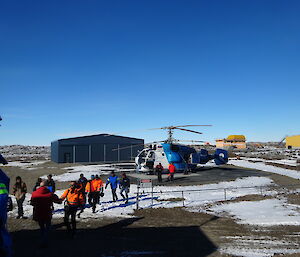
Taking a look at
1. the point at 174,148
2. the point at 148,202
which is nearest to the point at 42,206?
the point at 148,202

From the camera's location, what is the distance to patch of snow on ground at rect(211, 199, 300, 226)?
10531mm

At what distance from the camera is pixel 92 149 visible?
159 feet

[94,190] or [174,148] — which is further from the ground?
[174,148]

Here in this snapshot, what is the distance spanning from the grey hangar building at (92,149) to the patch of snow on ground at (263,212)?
118ft

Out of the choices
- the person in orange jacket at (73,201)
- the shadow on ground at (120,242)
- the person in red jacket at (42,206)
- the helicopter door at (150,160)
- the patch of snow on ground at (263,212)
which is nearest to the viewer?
the shadow on ground at (120,242)

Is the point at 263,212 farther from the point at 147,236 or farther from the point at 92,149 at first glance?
the point at 92,149

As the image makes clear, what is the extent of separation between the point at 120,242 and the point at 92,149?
4174cm

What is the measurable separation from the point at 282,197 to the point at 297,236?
24.6 ft

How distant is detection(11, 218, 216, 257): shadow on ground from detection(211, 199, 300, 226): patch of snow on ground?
2.85 m

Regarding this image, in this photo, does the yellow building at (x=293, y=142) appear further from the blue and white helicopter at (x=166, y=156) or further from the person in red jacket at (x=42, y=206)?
the person in red jacket at (x=42, y=206)

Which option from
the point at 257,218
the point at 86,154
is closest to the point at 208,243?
the point at 257,218

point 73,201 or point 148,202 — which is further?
point 148,202

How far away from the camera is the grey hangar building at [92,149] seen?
4688cm

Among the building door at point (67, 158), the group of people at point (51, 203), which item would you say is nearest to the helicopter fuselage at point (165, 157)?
the group of people at point (51, 203)
